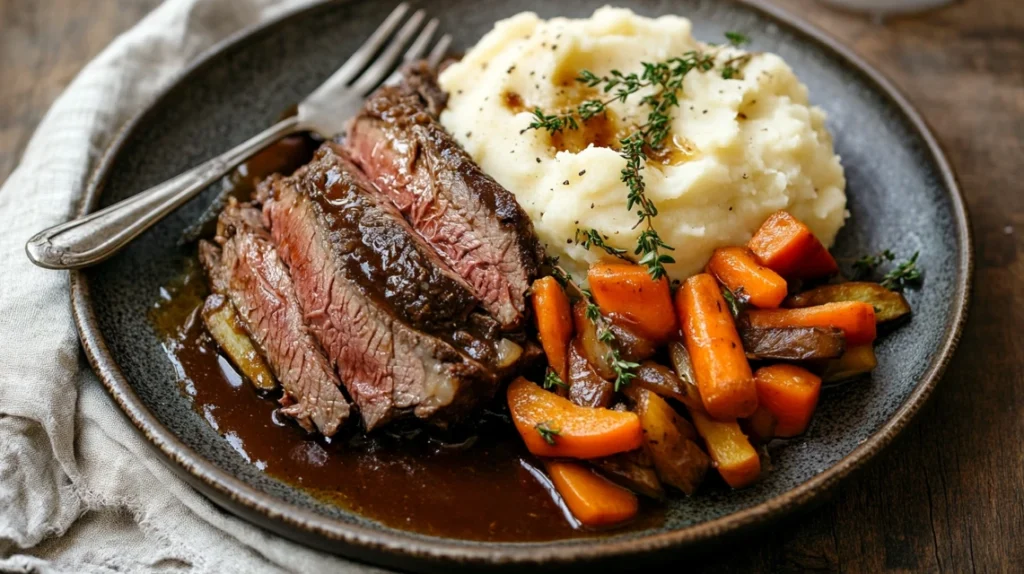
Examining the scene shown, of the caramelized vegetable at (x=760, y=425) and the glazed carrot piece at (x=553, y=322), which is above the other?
the glazed carrot piece at (x=553, y=322)

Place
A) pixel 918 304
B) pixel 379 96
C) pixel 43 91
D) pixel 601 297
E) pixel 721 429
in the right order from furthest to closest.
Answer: pixel 43 91 < pixel 379 96 < pixel 918 304 < pixel 601 297 < pixel 721 429

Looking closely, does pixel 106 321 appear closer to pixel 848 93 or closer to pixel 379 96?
pixel 379 96

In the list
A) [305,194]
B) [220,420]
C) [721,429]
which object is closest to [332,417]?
[220,420]

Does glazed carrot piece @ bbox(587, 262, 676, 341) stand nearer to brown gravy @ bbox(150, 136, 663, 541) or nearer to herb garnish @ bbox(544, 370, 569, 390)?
herb garnish @ bbox(544, 370, 569, 390)

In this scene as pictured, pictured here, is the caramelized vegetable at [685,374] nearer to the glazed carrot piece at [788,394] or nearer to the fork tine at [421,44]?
the glazed carrot piece at [788,394]

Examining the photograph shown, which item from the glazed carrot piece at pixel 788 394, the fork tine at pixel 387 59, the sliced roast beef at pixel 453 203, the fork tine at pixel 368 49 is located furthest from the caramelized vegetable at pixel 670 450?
the fork tine at pixel 368 49
